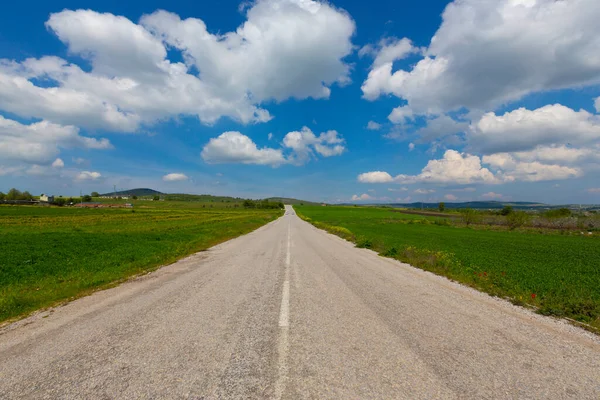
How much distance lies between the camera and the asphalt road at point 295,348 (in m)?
3.65

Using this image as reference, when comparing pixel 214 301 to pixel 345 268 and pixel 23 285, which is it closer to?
pixel 345 268

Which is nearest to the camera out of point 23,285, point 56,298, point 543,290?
point 56,298

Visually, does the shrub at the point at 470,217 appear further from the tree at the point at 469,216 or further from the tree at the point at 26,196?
the tree at the point at 26,196

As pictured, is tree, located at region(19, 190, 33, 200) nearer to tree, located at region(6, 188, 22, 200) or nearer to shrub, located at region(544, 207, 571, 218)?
tree, located at region(6, 188, 22, 200)

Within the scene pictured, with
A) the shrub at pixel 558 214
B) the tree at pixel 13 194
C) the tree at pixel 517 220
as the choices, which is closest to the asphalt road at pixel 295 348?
the tree at pixel 517 220

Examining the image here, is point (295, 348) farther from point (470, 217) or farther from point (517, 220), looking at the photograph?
point (470, 217)

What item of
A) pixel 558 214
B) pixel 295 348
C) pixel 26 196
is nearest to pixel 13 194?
pixel 26 196

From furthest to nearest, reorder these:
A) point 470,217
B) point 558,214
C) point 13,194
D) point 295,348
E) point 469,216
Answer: point 13,194, point 469,216, point 470,217, point 558,214, point 295,348

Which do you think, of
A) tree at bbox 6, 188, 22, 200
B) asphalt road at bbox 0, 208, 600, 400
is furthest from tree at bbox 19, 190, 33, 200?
asphalt road at bbox 0, 208, 600, 400

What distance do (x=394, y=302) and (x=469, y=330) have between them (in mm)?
2042

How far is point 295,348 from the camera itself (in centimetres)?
471

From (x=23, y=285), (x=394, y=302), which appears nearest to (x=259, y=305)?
(x=394, y=302)

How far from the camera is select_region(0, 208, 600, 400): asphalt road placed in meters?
3.65

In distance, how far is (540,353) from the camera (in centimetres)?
482
